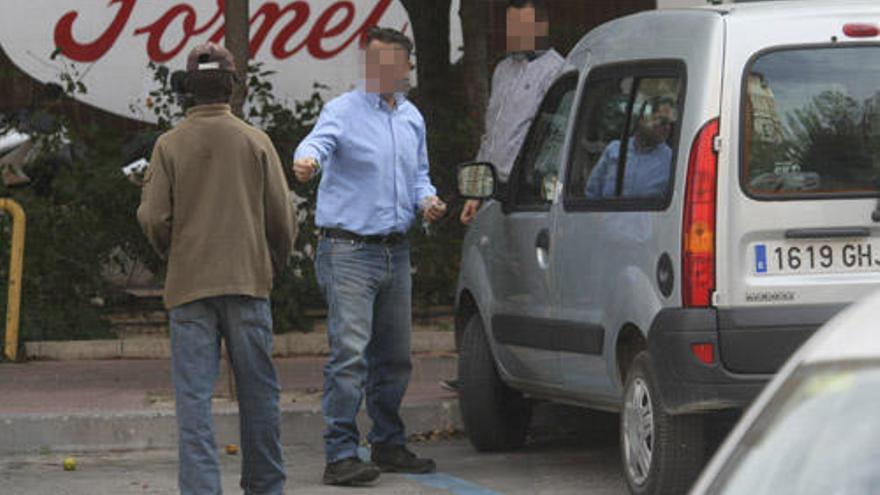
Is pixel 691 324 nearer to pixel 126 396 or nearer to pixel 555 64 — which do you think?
pixel 555 64

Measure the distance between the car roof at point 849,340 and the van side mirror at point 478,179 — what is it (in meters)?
5.75

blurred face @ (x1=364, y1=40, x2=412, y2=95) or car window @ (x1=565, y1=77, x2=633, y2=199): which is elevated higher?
blurred face @ (x1=364, y1=40, x2=412, y2=95)

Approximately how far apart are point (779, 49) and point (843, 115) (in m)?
0.32

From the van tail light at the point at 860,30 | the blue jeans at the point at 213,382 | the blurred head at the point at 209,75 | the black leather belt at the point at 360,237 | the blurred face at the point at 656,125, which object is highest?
the van tail light at the point at 860,30

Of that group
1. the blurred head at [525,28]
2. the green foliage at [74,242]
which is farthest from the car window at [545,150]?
the green foliage at [74,242]

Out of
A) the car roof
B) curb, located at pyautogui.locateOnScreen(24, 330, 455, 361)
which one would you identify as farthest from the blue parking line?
the car roof

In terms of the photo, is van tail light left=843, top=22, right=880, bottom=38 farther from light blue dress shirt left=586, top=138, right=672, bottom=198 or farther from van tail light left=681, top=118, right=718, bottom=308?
light blue dress shirt left=586, top=138, right=672, bottom=198

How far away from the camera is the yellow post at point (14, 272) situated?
1249 centimetres

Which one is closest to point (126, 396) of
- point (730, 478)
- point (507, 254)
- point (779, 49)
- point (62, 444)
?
point (62, 444)

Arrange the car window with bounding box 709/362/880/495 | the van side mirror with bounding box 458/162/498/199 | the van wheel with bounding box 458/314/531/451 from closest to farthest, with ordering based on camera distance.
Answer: the car window with bounding box 709/362/880/495
the van side mirror with bounding box 458/162/498/199
the van wheel with bounding box 458/314/531/451

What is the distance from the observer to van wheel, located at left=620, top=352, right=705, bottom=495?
24.1ft

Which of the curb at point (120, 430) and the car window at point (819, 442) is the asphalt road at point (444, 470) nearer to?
the curb at point (120, 430)

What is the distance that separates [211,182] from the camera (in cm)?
717

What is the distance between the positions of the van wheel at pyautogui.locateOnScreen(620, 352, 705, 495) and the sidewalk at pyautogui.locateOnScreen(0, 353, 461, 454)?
2.79 m
